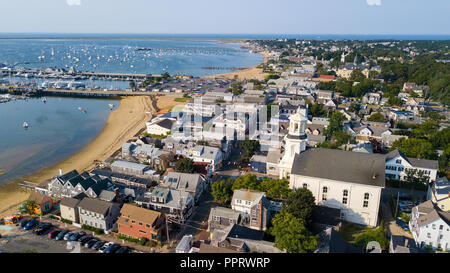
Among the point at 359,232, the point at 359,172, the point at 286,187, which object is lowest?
the point at 359,232

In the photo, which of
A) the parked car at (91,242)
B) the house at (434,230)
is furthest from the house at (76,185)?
the house at (434,230)

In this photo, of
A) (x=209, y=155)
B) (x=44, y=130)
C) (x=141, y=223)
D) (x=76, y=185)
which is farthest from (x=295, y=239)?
(x=44, y=130)

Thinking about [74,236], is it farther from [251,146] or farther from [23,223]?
[251,146]

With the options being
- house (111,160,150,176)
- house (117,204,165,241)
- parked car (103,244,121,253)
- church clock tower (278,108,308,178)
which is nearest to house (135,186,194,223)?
house (117,204,165,241)

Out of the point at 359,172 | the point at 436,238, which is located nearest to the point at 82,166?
the point at 359,172

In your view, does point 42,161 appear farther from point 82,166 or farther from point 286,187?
point 286,187

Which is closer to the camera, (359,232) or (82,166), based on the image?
(359,232)
